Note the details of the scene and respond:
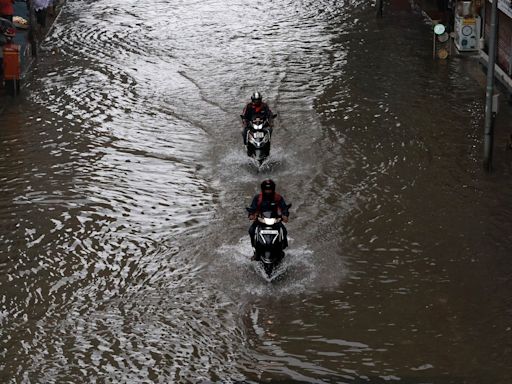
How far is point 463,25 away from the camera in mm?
31203

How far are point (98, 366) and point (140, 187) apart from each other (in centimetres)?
755

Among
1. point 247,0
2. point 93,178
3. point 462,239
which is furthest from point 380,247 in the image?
point 247,0

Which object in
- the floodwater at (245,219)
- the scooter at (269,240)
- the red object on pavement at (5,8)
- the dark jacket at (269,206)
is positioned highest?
the red object on pavement at (5,8)

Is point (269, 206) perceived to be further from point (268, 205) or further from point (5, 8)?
point (5, 8)

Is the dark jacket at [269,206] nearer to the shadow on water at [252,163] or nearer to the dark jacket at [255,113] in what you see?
the shadow on water at [252,163]

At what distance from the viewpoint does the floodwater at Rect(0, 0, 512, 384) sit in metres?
14.4

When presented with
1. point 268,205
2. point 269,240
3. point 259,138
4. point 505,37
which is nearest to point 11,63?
point 259,138

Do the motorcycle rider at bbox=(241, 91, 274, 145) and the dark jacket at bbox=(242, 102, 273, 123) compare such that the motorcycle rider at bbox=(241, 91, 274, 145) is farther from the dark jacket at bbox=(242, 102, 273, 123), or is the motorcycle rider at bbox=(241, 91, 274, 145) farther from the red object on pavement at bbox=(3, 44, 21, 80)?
the red object on pavement at bbox=(3, 44, 21, 80)

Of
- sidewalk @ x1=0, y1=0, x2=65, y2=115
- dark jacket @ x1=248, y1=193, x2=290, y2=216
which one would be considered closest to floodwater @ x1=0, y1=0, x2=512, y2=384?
sidewalk @ x1=0, y1=0, x2=65, y2=115

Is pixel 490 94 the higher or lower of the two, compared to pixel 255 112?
higher

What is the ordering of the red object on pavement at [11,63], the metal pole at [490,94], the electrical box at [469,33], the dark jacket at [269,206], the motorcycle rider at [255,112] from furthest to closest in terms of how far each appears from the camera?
the electrical box at [469,33] < the red object on pavement at [11,63] < the motorcycle rider at [255,112] < the metal pole at [490,94] < the dark jacket at [269,206]

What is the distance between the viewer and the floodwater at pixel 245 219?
14.4 metres

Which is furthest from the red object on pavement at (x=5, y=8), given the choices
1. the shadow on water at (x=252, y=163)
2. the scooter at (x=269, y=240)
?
the scooter at (x=269, y=240)

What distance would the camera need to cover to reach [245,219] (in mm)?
19234
